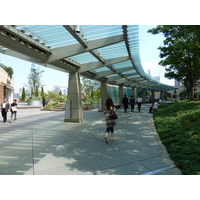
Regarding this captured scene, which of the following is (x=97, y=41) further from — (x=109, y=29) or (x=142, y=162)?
(x=142, y=162)

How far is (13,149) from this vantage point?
5.45 metres

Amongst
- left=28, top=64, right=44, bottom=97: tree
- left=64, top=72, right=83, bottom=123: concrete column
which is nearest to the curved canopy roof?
left=64, top=72, right=83, bottom=123: concrete column

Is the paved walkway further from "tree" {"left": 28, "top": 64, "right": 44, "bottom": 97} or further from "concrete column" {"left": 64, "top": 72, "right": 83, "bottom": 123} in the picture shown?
"tree" {"left": 28, "top": 64, "right": 44, "bottom": 97}

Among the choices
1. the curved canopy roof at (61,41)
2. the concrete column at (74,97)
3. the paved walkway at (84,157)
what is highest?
the curved canopy roof at (61,41)

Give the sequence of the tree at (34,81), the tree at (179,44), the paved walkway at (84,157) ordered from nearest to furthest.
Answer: the paved walkway at (84,157) < the tree at (179,44) < the tree at (34,81)

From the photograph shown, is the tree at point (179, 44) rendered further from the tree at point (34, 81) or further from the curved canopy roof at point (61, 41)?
the tree at point (34, 81)

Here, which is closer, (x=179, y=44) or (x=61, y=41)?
(x=61, y=41)

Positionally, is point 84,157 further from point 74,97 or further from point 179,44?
point 179,44

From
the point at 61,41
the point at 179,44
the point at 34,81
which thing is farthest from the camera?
the point at 34,81

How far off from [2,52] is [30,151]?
4.89 metres

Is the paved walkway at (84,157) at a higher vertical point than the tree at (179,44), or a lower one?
lower

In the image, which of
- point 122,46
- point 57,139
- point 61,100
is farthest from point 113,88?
point 57,139

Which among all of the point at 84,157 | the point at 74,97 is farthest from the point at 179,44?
the point at 84,157

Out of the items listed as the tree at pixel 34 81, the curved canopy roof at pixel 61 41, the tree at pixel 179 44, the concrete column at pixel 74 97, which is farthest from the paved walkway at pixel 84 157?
the tree at pixel 34 81
